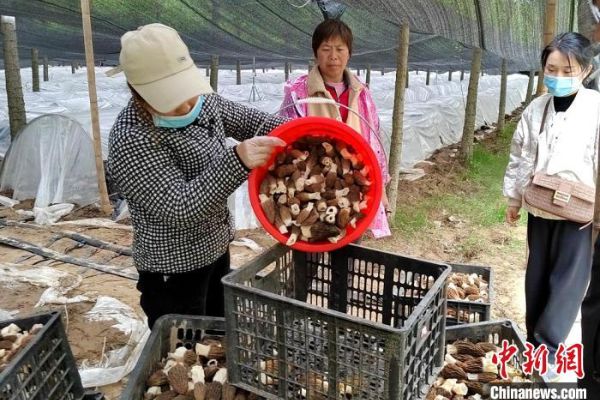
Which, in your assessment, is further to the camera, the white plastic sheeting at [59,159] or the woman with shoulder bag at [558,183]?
the white plastic sheeting at [59,159]

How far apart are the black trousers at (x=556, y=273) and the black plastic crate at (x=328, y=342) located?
→ 1.21 metres

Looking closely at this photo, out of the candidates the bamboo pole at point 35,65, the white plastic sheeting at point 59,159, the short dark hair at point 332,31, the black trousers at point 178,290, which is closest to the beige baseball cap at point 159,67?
the black trousers at point 178,290

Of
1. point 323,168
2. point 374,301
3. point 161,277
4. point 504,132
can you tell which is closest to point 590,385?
point 374,301

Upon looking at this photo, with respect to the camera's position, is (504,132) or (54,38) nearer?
(54,38)

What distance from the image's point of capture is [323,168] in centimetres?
176

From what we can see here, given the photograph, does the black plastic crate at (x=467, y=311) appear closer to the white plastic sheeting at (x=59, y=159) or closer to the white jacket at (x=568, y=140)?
the white jacket at (x=568, y=140)

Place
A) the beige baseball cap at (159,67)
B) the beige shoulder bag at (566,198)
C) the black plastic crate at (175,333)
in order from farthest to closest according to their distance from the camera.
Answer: the beige shoulder bag at (566,198)
the black plastic crate at (175,333)
the beige baseball cap at (159,67)

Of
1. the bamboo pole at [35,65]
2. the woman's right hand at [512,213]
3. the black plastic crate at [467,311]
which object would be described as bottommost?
the black plastic crate at [467,311]

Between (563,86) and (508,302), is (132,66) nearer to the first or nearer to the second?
(563,86)

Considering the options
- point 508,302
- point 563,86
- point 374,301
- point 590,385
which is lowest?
point 508,302

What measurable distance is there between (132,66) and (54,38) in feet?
27.9

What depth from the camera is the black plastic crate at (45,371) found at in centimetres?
151

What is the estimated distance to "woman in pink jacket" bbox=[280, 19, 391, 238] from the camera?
8.61 ft

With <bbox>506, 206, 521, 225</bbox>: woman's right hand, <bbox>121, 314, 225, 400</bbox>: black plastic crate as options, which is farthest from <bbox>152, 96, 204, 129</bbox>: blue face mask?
<bbox>506, 206, 521, 225</bbox>: woman's right hand
